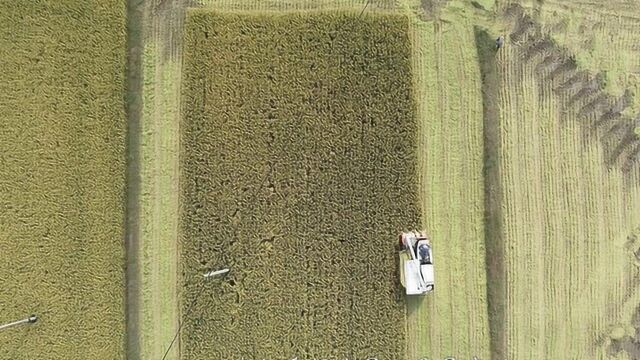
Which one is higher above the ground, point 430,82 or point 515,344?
point 430,82

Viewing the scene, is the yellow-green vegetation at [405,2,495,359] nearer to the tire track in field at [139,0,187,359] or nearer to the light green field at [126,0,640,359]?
the light green field at [126,0,640,359]

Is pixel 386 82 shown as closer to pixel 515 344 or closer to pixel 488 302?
pixel 488 302

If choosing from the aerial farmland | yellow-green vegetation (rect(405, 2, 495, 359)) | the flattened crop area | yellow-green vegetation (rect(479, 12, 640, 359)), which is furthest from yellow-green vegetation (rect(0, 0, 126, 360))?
yellow-green vegetation (rect(479, 12, 640, 359))

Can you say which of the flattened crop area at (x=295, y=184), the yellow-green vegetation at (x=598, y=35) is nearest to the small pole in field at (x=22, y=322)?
the flattened crop area at (x=295, y=184)

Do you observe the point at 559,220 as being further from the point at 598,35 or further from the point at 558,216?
the point at 598,35

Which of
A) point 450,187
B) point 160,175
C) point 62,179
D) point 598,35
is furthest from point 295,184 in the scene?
point 598,35

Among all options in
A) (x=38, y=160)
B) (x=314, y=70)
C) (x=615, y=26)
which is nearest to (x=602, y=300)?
Result: (x=615, y=26)
